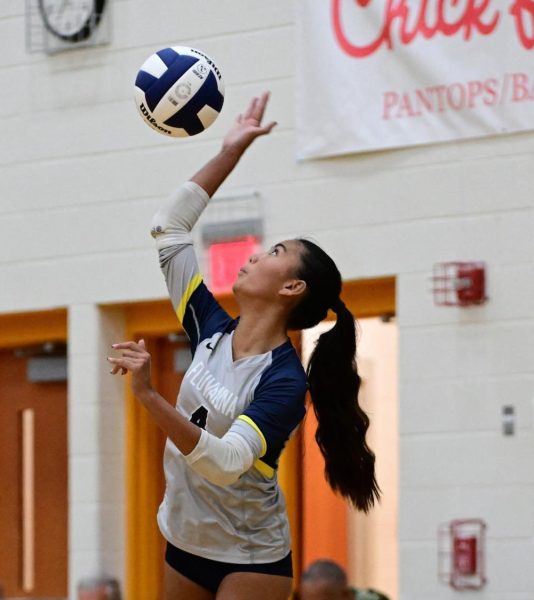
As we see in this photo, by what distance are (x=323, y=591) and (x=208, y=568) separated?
0.95m

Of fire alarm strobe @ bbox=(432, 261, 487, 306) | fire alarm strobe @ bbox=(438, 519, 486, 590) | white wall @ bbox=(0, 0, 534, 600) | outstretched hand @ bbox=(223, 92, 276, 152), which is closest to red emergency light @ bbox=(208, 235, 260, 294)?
white wall @ bbox=(0, 0, 534, 600)

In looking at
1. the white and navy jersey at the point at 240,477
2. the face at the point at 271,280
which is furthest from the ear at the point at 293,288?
the white and navy jersey at the point at 240,477

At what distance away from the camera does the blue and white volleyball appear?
4.87 m

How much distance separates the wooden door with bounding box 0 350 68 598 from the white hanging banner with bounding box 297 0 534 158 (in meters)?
2.12

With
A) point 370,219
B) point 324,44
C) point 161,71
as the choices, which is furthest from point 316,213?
point 161,71

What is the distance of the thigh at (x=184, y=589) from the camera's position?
4.10 metres

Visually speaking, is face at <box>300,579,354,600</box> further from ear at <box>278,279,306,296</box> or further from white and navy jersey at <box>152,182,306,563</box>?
ear at <box>278,279,306,296</box>

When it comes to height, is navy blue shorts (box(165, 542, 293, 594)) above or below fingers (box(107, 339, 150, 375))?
below

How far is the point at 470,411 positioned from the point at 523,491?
1.29ft

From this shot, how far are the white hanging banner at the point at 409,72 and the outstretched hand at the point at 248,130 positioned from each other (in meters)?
2.10

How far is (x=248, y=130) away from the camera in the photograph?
439cm

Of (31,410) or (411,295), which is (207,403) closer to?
(411,295)

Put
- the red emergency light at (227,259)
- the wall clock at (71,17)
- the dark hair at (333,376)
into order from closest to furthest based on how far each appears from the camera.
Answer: the dark hair at (333,376)
the red emergency light at (227,259)
the wall clock at (71,17)

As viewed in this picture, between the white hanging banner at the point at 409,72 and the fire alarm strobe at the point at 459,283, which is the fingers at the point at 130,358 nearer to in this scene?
the fire alarm strobe at the point at 459,283
